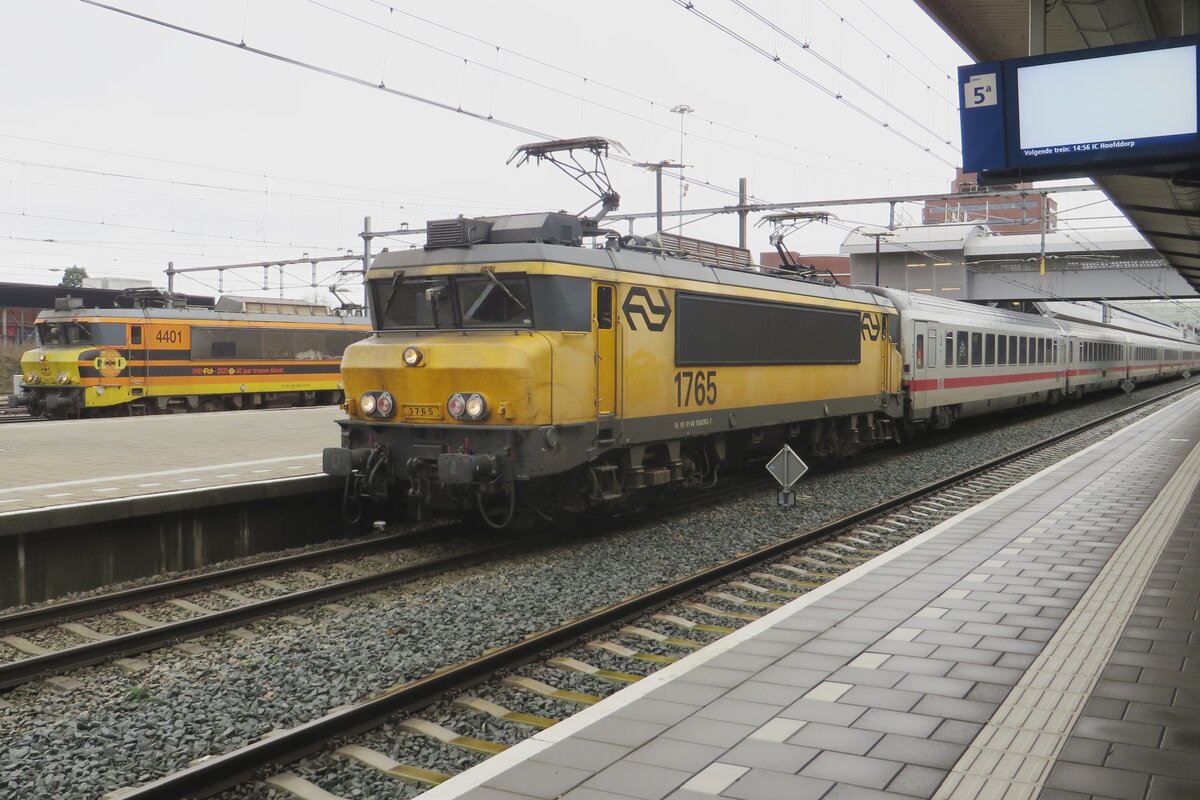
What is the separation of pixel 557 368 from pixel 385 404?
2.01 m

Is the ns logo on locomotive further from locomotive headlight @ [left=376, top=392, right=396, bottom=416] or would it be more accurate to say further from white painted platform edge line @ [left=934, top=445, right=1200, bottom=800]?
white painted platform edge line @ [left=934, top=445, right=1200, bottom=800]

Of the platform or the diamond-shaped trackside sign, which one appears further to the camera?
the diamond-shaped trackside sign

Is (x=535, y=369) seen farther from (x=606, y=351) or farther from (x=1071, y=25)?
→ (x=1071, y=25)

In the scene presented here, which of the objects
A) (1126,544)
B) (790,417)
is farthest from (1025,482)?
(1126,544)

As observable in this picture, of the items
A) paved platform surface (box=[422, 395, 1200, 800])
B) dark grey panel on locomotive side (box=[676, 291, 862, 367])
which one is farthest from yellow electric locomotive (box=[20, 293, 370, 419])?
paved platform surface (box=[422, 395, 1200, 800])

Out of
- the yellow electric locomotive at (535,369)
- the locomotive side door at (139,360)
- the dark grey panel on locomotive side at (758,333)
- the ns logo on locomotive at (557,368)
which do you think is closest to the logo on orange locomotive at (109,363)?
the locomotive side door at (139,360)

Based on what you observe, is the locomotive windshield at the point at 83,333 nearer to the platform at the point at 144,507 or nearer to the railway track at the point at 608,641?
the platform at the point at 144,507

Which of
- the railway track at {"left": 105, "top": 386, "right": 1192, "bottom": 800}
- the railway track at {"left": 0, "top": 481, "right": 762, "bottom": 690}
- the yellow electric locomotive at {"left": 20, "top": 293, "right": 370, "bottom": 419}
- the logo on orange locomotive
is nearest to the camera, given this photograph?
the railway track at {"left": 105, "top": 386, "right": 1192, "bottom": 800}

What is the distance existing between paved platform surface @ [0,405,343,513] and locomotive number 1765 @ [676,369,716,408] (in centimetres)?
483

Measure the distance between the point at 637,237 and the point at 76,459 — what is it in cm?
877

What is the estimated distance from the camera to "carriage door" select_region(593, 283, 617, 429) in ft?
34.3

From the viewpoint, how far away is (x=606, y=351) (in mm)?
10555

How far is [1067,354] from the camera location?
34.7m

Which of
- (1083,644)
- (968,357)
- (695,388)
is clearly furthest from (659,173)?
(1083,644)
